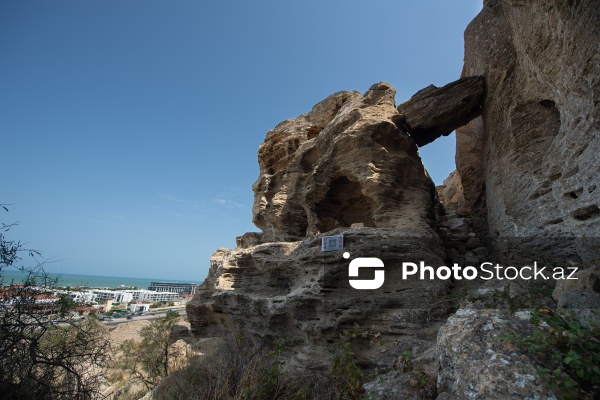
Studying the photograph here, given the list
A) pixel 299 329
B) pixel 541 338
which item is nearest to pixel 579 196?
pixel 541 338

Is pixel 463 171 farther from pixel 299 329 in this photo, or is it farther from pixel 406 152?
pixel 299 329

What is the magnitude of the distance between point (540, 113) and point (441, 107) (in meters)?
3.29

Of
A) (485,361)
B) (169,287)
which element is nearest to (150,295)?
(169,287)

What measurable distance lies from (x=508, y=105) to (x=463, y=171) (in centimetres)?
530

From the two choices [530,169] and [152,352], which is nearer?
[530,169]

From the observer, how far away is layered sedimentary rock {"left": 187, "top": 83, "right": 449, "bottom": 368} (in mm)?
6523

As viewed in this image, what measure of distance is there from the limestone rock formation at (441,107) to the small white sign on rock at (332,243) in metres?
5.40

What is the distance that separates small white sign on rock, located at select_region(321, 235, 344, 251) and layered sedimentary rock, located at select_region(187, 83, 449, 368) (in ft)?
0.43

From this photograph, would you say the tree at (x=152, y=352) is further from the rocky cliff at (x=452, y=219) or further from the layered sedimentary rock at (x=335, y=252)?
the rocky cliff at (x=452, y=219)

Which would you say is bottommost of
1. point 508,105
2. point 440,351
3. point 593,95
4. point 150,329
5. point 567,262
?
point 150,329

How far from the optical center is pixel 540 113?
286 inches

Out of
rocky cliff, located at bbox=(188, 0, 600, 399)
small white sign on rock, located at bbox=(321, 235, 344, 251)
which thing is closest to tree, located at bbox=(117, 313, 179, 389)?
rocky cliff, located at bbox=(188, 0, 600, 399)

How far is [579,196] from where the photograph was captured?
5512 mm

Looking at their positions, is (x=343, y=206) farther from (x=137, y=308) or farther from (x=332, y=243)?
(x=137, y=308)
